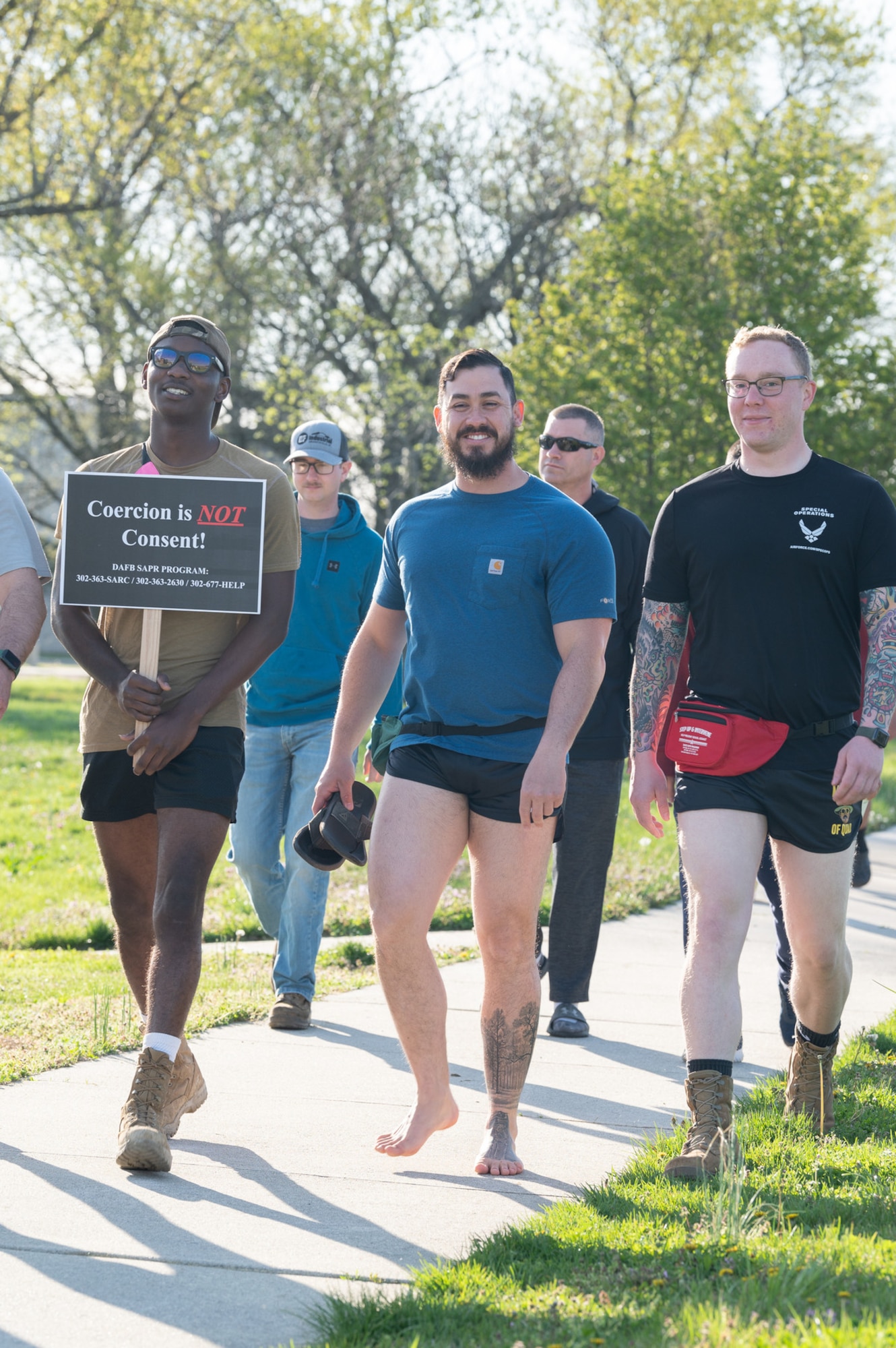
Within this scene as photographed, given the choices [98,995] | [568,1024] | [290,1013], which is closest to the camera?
[290,1013]

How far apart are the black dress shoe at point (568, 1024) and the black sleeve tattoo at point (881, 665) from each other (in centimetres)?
241

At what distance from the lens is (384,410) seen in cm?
2705

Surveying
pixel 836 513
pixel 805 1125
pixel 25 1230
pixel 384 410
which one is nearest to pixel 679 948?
pixel 805 1125

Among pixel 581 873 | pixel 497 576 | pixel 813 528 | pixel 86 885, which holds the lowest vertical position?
pixel 86 885

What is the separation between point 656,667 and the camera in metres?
4.91

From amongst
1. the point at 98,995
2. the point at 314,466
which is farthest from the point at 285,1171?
the point at 314,466

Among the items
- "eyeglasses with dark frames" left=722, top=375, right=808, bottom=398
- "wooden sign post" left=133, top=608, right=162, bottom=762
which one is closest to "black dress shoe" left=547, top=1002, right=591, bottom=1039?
"wooden sign post" left=133, top=608, right=162, bottom=762

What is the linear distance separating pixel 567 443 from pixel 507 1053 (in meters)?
3.08

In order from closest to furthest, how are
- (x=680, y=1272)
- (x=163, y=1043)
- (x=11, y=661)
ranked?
(x=680, y=1272)
(x=163, y=1043)
(x=11, y=661)

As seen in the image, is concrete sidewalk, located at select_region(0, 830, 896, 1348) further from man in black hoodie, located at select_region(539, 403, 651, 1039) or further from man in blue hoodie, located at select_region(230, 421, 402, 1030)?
man in blue hoodie, located at select_region(230, 421, 402, 1030)

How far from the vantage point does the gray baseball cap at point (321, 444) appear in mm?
6895

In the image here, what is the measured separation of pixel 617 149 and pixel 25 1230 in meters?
28.3

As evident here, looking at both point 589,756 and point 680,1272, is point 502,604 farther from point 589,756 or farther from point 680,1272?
point 589,756

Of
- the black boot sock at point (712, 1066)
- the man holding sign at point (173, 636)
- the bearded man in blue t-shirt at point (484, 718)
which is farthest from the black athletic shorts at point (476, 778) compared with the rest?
the black boot sock at point (712, 1066)
